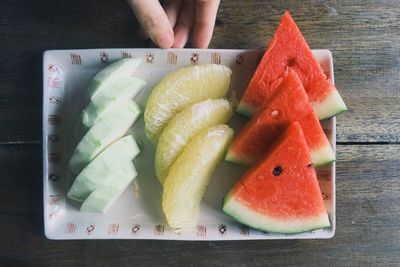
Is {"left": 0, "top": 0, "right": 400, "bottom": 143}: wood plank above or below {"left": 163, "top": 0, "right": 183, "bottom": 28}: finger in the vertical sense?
below

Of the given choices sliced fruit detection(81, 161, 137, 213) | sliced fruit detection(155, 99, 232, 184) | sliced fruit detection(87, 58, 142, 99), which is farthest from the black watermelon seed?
sliced fruit detection(87, 58, 142, 99)

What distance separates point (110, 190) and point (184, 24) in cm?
55

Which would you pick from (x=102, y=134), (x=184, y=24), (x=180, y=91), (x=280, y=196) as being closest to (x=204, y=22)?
(x=184, y=24)

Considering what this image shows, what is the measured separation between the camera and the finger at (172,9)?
4.93 ft

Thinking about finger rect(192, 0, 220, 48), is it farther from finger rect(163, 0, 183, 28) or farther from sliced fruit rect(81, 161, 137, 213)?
sliced fruit rect(81, 161, 137, 213)

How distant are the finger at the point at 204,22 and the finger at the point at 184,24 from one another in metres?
0.03

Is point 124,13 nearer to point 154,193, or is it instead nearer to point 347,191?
point 154,193

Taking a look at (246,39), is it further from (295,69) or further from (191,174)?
(191,174)

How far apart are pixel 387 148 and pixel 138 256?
839mm

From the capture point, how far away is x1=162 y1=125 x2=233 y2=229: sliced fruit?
1.34 metres

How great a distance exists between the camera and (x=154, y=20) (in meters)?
1.30

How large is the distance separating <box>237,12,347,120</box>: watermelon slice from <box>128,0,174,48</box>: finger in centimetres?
28

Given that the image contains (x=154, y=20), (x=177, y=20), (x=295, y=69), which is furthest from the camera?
(x=177, y=20)

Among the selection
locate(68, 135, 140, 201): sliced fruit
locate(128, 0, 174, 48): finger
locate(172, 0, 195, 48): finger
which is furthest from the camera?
locate(172, 0, 195, 48): finger
